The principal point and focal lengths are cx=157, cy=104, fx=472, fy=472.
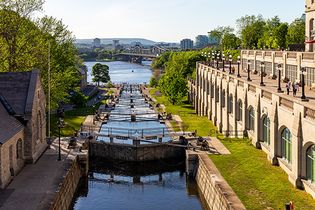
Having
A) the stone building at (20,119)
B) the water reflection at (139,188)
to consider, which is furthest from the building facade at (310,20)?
the stone building at (20,119)

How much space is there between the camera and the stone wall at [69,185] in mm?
34188

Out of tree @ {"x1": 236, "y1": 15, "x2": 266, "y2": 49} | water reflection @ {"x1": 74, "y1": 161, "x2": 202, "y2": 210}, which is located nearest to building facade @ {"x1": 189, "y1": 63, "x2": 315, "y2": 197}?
water reflection @ {"x1": 74, "y1": 161, "x2": 202, "y2": 210}

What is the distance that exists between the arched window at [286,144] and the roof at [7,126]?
22291 mm

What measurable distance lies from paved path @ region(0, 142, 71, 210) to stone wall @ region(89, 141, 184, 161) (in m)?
10.4

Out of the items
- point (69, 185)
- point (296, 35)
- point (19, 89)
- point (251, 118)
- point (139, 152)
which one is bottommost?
point (69, 185)

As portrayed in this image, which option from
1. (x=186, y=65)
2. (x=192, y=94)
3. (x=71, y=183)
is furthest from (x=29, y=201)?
(x=186, y=65)

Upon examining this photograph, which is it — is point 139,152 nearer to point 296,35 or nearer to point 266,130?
point 266,130

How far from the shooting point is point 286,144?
39.2 m

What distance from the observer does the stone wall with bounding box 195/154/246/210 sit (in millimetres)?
32375

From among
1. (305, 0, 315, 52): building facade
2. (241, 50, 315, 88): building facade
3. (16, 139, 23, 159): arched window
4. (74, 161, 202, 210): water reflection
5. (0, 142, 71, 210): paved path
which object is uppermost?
(305, 0, 315, 52): building facade

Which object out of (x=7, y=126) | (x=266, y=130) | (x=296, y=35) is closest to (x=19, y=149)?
(x=7, y=126)

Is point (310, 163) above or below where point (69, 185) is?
above

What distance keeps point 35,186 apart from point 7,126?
5.90 metres

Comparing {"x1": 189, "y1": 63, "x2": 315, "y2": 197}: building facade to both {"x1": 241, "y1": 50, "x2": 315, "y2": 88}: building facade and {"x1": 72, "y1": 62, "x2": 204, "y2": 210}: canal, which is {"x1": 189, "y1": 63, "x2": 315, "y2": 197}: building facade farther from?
{"x1": 72, "y1": 62, "x2": 204, "y2": 210}: canal
